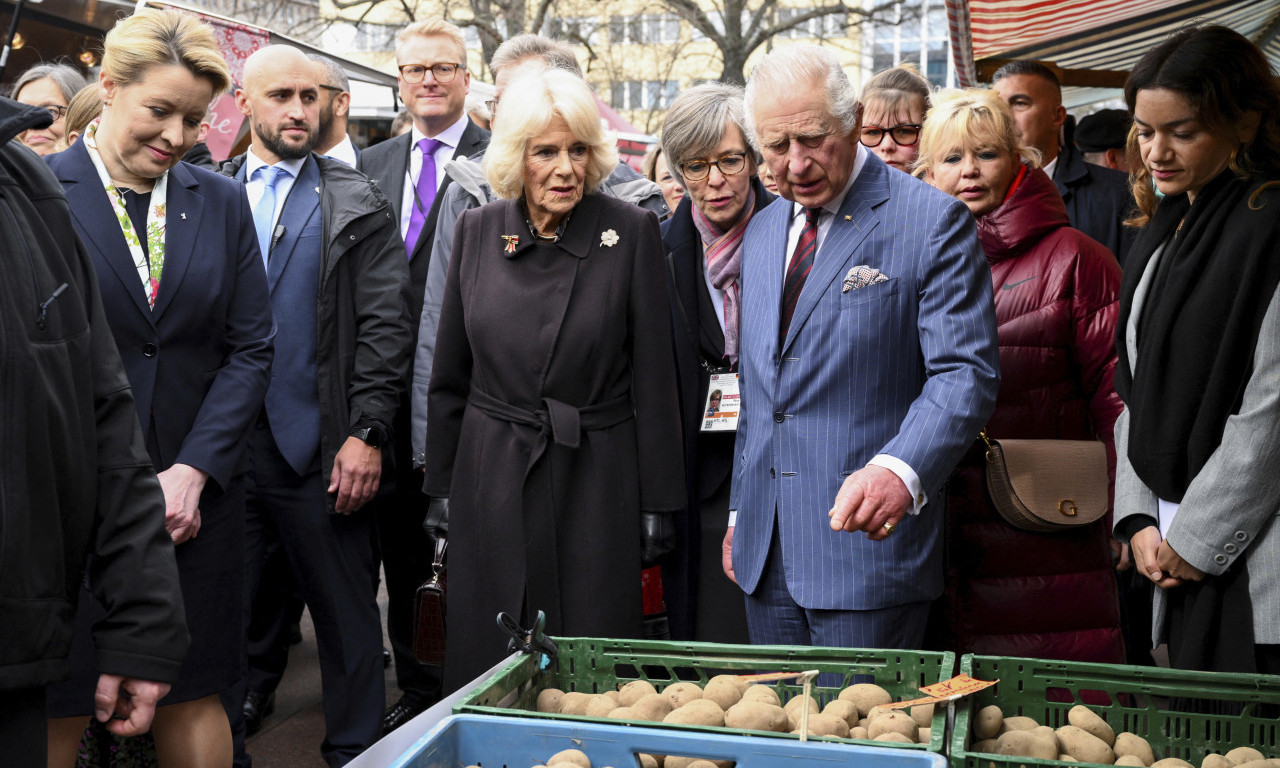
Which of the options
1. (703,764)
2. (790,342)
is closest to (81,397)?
(703,764)

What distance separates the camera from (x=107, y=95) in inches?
116

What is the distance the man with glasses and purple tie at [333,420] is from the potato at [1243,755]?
100 inches

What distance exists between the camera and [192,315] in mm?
3027

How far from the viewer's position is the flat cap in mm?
6152

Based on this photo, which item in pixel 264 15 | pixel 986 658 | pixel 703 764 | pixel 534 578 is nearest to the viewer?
pixel 703 764

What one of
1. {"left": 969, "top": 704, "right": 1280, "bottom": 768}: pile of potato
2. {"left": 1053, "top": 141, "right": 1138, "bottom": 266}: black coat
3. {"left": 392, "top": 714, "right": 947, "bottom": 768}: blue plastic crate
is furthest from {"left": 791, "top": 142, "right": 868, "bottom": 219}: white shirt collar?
{"left": 1053, "top": 141, "right": 1138, "bottom": 266}: black coat

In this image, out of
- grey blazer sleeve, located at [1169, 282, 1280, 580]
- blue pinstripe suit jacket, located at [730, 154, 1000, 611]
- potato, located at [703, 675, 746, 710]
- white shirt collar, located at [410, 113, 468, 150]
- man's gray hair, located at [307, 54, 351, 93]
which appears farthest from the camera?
man's gray hair, located at [307, 54, 351, 93]

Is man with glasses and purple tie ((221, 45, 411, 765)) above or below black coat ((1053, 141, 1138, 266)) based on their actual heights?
below

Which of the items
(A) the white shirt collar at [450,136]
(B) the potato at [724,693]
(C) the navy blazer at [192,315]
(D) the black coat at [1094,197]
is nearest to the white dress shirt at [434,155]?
(A) the white shirt collar at [450,136]

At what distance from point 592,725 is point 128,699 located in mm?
778

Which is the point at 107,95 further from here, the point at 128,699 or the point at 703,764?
the point at 703,764

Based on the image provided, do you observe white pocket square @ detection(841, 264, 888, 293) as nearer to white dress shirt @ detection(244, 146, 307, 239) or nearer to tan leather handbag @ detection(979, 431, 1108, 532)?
tan leather handbag @ detection(979, 431, 1108, 532)

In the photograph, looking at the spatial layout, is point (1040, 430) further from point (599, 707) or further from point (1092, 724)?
point (599, 707)

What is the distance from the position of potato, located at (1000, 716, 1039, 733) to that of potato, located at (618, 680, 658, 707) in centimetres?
58
